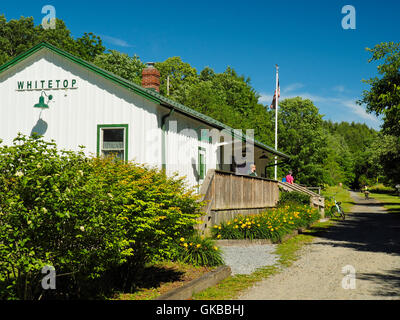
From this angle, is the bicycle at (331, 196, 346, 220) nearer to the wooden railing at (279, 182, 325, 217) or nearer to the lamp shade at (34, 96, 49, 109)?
the wooden railing at (279, 182, 325, 217)

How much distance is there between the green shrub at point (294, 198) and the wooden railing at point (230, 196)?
1.71 m

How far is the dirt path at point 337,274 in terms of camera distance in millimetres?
6531

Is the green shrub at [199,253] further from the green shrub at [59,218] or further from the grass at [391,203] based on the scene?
the grass at [391,203]

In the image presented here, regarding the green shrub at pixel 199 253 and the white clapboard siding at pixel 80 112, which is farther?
the white clapboard siding at pixel 80 112

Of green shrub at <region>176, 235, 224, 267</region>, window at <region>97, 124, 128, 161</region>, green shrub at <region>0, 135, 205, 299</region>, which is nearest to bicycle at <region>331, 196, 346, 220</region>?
window at <region>97, 124, 128, 161</region>

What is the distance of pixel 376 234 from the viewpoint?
15.5 m

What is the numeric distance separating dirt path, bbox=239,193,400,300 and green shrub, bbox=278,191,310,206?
625 centimetres

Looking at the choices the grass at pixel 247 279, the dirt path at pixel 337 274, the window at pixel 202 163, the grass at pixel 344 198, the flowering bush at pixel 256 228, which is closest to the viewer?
the dirt path at pixel 337 274

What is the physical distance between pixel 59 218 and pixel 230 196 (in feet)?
32.5

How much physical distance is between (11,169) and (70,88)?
9.55m

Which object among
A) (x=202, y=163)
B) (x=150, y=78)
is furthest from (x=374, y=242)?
(x=150, y=78)

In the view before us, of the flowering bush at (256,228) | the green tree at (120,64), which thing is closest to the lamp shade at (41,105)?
the flowering bush at (256,228)

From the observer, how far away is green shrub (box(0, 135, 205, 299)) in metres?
4.33
